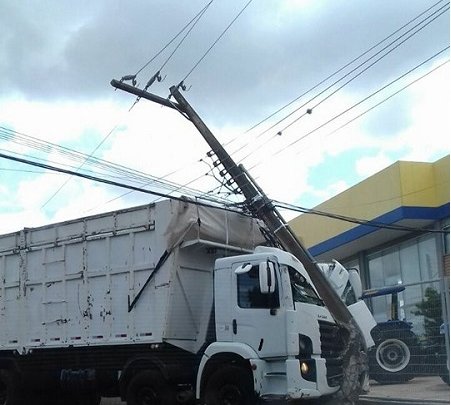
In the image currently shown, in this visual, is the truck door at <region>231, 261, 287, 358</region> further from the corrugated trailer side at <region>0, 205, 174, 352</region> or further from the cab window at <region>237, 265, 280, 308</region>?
the corrugated trailer side at <region>0, 205, 174, 352</region>

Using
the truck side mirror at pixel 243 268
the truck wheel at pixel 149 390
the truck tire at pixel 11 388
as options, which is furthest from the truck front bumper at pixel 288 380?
the truck tire at pixel 11 388

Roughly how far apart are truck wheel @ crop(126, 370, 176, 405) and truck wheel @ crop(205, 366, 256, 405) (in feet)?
2.56

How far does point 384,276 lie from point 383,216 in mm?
4256

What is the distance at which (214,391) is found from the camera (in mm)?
9188

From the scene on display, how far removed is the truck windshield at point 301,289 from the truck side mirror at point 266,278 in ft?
1.52

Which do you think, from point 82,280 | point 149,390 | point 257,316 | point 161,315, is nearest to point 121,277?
point 82,280

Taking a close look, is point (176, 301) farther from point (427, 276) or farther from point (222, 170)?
point (427, 276)

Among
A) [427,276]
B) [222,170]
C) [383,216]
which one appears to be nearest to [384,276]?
[427,276]

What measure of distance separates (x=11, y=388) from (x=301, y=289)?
5841 millimetres

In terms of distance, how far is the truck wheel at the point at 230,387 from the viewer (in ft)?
29.1

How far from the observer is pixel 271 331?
898 centimetres

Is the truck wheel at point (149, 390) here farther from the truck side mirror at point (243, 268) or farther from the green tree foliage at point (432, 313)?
the green tree foliage at point (432, 313)

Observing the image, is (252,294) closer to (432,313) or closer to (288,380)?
(288,380)

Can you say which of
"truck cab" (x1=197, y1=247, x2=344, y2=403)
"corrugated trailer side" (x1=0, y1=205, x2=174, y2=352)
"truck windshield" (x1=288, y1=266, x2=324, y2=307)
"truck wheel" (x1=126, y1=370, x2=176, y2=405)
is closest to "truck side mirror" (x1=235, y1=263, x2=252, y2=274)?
"truck cab" (x1=197, y1=247, x2=344, y2=403)
